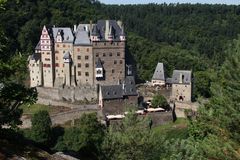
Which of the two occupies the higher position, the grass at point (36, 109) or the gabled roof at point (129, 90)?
the gabled roof at point (129, 90)

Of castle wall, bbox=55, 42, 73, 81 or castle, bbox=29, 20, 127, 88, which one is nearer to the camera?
castle, bbox=29, 20, 127, 88

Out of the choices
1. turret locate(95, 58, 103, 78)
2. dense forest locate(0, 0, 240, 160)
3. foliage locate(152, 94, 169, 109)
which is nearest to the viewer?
dense forest locate(0, 0, 240, 160)

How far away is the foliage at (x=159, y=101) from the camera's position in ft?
179

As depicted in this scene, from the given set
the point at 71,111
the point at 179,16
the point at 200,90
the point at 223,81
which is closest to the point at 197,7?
the point at 179,16

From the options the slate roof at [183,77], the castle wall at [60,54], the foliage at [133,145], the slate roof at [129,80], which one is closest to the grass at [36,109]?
the castle wall at [60,54]

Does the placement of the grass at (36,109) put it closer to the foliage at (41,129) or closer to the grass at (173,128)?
the foliage at (41,129)

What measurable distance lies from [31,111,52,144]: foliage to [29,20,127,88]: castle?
1371 cm

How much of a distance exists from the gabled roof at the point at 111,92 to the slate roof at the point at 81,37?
7101 millimetres

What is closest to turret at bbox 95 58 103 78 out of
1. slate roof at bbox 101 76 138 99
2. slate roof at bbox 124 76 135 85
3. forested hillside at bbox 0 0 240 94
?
slate roof at bbox 124 76 135 85

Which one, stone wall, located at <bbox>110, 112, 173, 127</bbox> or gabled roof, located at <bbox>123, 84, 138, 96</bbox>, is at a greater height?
gabled roof, located at <bbox>123, 84, 138, 96</bbox>

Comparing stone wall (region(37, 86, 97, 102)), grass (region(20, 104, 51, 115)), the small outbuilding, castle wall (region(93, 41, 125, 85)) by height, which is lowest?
grass (region(20, 104, 51, 115))

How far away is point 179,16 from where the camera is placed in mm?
174250

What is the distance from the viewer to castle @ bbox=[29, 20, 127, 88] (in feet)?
188

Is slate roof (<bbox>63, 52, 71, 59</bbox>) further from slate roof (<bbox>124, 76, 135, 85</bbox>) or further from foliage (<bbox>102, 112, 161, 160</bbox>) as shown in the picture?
foliage (<bbox>102, 112, 161, 160</bbox>)
